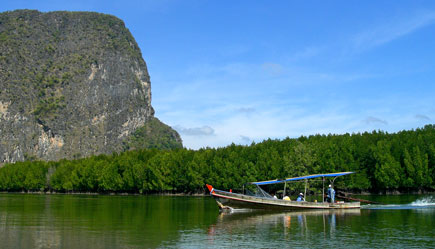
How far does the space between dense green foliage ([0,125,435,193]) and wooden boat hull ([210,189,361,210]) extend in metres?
59.2

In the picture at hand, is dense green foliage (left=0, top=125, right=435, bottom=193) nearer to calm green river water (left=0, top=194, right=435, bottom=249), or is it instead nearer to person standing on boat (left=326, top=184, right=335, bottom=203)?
person standing on boat (left=326, top=184, right=335, bottom=203)

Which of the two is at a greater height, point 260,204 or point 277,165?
point 277,165

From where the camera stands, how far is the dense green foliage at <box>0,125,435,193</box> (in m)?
126

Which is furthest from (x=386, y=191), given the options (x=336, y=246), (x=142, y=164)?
(x=336, y=246)

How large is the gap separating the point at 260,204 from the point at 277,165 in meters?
75.3

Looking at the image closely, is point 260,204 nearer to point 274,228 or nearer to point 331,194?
point 331,194

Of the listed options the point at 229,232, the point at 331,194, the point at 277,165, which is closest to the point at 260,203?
the point at 331,194

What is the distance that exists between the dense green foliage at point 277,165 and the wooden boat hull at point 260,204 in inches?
2330

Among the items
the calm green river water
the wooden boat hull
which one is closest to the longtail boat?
the wooden boat hull

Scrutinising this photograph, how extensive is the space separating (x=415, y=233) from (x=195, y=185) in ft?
395

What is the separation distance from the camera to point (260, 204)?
65000mm

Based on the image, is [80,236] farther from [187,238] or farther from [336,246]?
[336,246]

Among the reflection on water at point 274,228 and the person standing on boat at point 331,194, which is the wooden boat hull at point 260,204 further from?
the reflection on water at point 274,228

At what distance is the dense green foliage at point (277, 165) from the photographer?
415 feet
